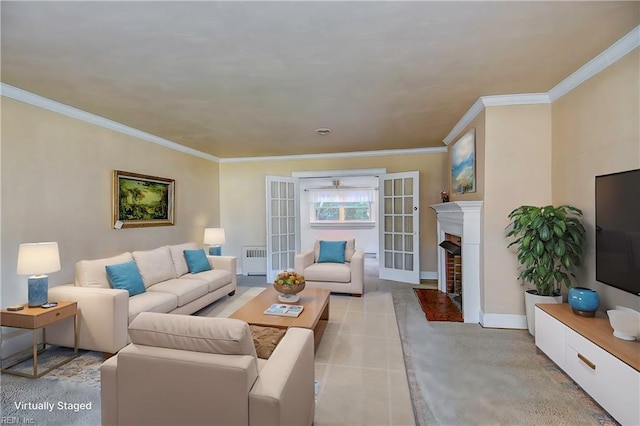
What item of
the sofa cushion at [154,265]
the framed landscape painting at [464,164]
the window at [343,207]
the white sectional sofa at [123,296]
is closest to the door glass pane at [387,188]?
the framed landscape painting at [464,164]

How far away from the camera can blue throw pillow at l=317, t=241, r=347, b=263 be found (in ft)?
16.8

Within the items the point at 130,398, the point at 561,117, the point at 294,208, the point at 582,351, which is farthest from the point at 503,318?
the point at 294,208

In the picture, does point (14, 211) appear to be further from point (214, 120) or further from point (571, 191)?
point (571, 191)

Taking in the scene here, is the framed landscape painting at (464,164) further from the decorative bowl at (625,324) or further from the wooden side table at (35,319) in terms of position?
A: the wooden side table at (35,319)

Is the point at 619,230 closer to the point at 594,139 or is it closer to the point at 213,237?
the point at 594,139

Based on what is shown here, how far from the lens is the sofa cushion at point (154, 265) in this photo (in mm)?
3638

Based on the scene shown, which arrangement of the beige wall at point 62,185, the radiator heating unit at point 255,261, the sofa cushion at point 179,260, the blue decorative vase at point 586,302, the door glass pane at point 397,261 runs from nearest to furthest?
the blue decorative vase at point 586,302 < the beige wall at point 62,185 < the sofa cushion at point 179,260 < the door glass pane at point 397,261 < the radiator heating unit at point 255,261

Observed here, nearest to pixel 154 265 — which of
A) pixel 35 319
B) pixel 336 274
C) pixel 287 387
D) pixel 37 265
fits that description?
pixel 37 265

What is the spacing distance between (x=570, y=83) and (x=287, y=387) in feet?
11.6

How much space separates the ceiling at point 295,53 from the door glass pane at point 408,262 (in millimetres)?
2760

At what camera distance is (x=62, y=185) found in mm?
3268

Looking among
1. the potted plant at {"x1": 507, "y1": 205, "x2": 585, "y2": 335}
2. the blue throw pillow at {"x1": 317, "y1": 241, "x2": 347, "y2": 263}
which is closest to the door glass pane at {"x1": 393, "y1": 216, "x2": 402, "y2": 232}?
the blue throw pillow at {"x1": 317, "y1": 241, "x2": 347, "y2": 263}

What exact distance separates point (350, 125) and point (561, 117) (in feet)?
7.58

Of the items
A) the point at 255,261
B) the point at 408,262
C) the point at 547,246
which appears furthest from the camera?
the point at 255,261
